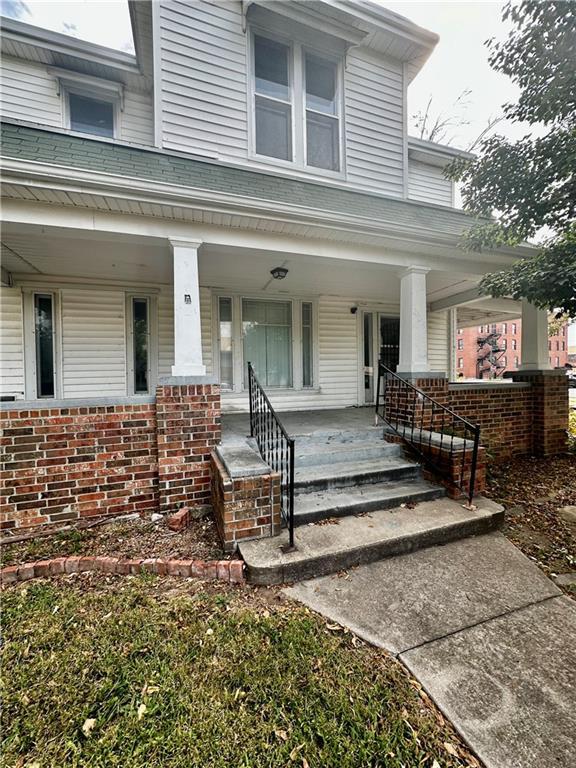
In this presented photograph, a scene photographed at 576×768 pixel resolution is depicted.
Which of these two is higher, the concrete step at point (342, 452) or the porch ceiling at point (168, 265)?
the porch ceiling at point (168, 265)

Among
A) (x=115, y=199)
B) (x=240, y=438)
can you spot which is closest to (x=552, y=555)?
(x=240, y=438)

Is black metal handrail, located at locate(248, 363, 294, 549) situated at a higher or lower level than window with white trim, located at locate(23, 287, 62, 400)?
lower

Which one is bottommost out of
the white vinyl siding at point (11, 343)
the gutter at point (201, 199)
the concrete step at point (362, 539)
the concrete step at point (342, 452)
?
the concrete step at point (362, 539)

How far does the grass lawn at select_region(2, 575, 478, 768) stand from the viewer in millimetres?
1433

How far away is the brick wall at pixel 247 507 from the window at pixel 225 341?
3.53 metres

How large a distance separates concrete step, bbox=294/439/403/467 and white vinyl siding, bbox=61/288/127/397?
3671mm

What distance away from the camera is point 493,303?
323 inches

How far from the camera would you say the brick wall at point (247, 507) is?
9.21 feet

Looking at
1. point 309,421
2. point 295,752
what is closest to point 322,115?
point 309,421

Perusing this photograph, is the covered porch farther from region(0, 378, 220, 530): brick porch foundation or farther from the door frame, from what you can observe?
region(0, 378, 220, 530): brick porch foundation

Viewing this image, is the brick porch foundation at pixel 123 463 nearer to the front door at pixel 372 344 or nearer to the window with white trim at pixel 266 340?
the window with white trim at pixel 266 340

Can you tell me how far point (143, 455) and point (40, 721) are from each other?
90.2 inches

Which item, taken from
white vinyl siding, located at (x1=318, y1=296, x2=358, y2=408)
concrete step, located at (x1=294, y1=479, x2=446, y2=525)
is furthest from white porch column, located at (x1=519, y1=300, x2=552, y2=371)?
concrete step, located at (x1=294, y1=479, x2=446, y2=525)

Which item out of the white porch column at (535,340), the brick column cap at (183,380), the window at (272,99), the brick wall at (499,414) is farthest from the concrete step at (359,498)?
the window at (272,99)
